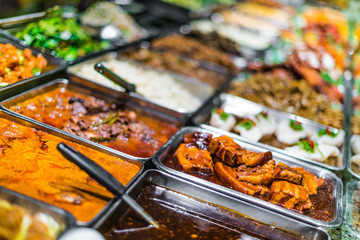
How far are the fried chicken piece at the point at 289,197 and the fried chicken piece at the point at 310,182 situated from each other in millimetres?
181

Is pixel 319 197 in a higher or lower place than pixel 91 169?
lower

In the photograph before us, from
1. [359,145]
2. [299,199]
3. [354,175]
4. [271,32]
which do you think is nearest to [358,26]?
[271,32]

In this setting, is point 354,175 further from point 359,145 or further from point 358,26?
point 358,26

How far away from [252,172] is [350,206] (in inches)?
33.2

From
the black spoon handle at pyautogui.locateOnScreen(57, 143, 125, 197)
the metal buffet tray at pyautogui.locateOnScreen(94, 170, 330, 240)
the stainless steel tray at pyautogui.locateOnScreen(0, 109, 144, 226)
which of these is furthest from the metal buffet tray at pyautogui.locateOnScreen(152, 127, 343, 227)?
the black spoon handle at pyautogui.locateOnScreen(57, 143, 125, 197)

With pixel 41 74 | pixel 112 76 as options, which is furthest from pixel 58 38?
pixel 112 76

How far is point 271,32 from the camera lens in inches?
284

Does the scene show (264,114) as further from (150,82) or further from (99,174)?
(99,174)

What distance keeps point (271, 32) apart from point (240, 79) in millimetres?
3020

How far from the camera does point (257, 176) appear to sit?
2369 millimetres

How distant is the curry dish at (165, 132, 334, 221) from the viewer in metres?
2.30

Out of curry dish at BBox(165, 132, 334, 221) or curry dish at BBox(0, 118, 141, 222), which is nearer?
curry dish at BBox(0, 118, 141, 222)

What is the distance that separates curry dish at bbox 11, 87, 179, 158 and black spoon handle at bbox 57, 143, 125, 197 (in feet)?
2.25

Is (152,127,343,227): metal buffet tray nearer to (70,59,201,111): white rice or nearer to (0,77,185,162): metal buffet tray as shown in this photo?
(0,77,185,162): metal buffet tray
